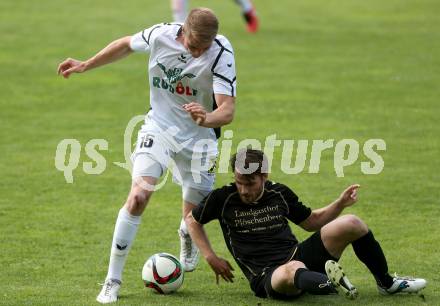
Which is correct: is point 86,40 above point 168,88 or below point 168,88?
below

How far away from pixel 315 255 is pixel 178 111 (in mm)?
1856

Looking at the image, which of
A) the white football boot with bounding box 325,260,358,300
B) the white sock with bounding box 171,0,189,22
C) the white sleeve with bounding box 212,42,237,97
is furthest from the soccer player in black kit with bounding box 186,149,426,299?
the white sock with bounding box 171,0,189,22

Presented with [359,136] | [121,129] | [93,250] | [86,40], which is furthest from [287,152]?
[86,40]

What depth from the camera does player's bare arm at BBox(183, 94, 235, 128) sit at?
7750 mm

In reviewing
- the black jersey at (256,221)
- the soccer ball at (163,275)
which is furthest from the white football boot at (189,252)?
the black jersey at (256,221)

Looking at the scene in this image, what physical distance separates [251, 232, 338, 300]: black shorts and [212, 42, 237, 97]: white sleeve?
141cm

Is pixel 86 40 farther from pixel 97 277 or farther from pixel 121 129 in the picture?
pixel 97 277

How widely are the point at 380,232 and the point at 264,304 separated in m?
2.90

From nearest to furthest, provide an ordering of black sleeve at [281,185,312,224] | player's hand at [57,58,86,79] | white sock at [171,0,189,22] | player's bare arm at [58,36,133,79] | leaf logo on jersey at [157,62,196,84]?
black sleeve at [281,185,312,224], leaf logo on jersey at [157,62,196,84], player's bare arm at [58,36,133,79], player's hand at [57,58,86,79], white sock at [171,0,189,22]

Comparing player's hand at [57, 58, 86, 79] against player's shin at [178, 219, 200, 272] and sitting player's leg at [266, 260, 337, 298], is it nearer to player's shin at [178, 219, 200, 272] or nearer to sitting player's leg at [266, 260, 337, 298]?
player's shin at [178, 219, 200, 272]

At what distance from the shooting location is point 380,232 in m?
10.5

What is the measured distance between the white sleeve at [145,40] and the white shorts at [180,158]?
2.17 feet

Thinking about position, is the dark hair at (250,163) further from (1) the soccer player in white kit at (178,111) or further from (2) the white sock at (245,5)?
(2) the white sock at (245,5)

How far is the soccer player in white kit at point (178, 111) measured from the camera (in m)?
8.15
